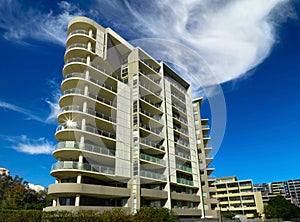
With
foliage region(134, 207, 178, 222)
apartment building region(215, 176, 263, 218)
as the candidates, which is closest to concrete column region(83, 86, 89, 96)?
foliage region(134, 207, 178, 222)

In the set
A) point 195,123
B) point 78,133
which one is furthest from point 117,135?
point 195,123

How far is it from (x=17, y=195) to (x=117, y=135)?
27.1m

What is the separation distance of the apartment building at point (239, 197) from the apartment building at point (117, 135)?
155 ft

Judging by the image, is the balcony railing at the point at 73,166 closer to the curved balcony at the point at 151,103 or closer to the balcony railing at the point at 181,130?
the curved balcony at the point at 151,103

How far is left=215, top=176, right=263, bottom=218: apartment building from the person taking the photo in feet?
268

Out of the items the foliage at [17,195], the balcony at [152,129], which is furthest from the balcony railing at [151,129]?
the foliage at [17,195]

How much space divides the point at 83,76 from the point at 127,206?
57.4 ft

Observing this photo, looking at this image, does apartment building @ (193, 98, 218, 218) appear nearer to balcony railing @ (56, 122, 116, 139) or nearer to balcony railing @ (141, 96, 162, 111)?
balcony railing @ (141, 96, 162, 111)

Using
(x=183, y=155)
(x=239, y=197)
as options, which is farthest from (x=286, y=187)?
(x=183, y=155)

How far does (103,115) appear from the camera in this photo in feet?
103

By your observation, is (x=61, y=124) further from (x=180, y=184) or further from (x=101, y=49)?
(x=180, y=184)

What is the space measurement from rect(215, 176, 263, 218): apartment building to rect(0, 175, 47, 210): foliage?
5843 cm

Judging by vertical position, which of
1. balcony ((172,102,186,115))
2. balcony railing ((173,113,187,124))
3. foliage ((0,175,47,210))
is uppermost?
balcony ((172,102,186,115))

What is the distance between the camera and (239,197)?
84688mm
